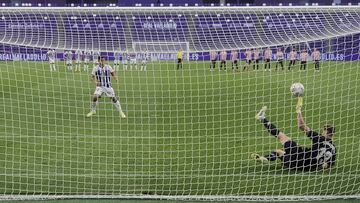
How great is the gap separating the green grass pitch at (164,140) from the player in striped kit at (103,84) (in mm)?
265

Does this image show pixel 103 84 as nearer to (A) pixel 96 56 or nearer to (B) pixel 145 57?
(A) pixel 96 56

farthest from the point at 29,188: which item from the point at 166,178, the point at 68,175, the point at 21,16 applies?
the point at 21,16

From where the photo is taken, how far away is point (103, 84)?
12.9 metres

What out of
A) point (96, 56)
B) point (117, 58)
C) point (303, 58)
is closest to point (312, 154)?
point (117, 58)

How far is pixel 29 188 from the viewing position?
6707mm

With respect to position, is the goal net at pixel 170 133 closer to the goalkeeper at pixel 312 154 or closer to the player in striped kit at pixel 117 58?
the goalkeeper at pixel 312 154

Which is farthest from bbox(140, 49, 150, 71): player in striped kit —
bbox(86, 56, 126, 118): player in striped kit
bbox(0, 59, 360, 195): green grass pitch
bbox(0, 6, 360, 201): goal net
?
bbox(86, 56, 126, 118): player in striped kit

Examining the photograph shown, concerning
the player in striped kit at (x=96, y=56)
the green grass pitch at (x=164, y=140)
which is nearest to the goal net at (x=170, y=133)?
the green grass pitch at (x=164, y=140)

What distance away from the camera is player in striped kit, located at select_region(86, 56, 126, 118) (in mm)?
12745

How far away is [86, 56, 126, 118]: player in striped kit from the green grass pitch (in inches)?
10.4

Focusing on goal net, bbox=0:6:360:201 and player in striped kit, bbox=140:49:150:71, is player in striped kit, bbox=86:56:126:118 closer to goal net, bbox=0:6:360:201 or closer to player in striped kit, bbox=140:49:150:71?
goal net, bbox=0:6:360:201

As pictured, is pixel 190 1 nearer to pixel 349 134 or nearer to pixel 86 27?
pixel 349 134

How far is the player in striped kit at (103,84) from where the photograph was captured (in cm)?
1275

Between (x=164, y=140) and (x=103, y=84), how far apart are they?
11.3 ft
